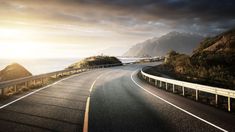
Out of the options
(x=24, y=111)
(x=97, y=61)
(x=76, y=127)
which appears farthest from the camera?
(x=97, y=61)

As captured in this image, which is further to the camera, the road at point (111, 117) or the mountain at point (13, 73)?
the mountain at point (13, 73)

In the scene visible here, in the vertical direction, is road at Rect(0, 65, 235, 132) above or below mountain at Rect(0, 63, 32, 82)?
below

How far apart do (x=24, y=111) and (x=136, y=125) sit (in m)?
4.68

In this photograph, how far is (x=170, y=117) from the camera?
9.05 m

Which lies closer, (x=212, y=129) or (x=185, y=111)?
(x=212, y=129)

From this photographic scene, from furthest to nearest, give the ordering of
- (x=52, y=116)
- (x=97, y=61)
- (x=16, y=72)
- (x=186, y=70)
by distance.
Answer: (x=97, y=61) → (x=186, y=70) → (x=16, y=72) → (x=52, y=116)

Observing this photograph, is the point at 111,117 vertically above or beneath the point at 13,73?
beneath

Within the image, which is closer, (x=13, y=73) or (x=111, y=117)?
(x=111, y=117)

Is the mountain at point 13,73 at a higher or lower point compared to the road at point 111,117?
higher

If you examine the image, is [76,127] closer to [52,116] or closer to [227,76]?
[52,116]

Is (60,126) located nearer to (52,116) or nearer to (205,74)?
(52,116)

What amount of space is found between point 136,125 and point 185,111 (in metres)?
3.37

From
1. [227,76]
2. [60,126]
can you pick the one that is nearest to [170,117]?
[60,126]

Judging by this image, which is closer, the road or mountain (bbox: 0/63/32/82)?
the road
